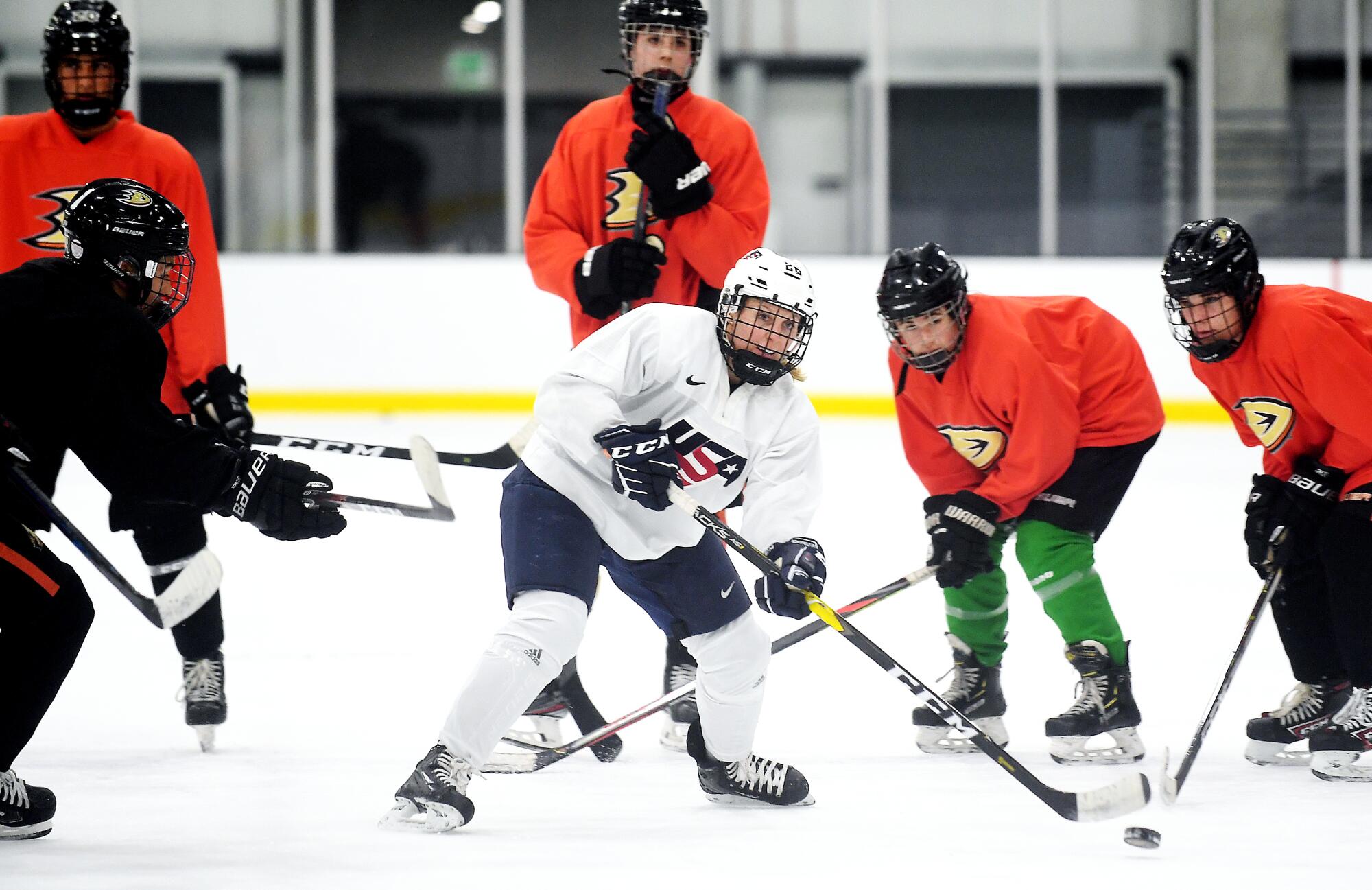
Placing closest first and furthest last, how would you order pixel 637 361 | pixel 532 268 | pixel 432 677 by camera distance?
pixel 637 361 → pixel 532 268 → pixel 432 677

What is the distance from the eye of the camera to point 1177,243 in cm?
259

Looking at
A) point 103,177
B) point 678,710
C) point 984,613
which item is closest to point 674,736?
point 678,710

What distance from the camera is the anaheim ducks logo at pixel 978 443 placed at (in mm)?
2676

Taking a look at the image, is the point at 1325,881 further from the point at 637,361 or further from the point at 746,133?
the point at 746,133

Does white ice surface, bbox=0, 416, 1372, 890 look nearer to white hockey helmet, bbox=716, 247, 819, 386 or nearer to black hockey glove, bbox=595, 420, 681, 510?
black hockey glove, bbox=595, 420, 681, 510

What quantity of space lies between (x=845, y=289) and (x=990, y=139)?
1756 millimetres

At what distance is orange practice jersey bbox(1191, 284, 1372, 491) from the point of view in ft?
8.10

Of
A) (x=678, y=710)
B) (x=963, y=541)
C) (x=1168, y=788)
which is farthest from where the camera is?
(x=678, y=710)

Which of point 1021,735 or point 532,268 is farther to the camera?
point 532,268

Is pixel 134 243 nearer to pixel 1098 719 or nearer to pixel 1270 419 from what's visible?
pixel 1098 719

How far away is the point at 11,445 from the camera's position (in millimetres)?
2127

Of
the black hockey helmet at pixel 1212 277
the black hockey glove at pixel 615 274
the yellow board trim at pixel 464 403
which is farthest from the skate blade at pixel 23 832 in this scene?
the yellow board trim at pixel 464 403

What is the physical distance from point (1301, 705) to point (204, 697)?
1.89 metres

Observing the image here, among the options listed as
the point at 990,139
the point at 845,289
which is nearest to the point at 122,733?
the point at 845,289
